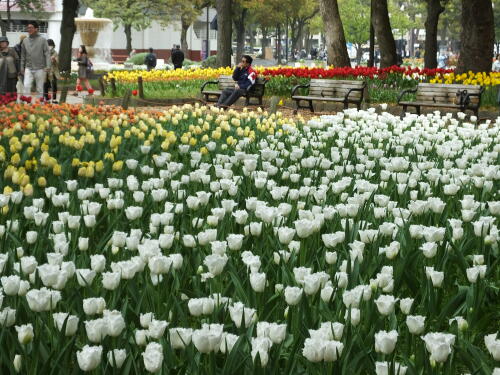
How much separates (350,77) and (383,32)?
4736mm

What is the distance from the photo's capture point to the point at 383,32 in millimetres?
24109

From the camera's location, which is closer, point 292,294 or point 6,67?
point 292,294

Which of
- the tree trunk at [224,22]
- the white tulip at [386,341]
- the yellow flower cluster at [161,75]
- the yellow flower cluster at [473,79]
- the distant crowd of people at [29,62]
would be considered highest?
the tree trunk at [224,22]

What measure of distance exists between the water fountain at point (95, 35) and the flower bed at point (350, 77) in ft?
56.5

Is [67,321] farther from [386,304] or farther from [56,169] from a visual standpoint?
[56,169]

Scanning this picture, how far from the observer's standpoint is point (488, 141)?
8.87m

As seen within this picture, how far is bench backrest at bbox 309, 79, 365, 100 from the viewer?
1731cm

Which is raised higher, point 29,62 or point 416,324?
point 29,62

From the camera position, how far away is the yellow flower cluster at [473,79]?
16828mm

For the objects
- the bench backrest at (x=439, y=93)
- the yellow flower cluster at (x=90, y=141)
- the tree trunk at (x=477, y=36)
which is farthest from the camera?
the tree trunk at (x=477, y=36)

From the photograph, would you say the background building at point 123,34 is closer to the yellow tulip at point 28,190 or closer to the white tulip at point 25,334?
the yellow tulip at point 28,190

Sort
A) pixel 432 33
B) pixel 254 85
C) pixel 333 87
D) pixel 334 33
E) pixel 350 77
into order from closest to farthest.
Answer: pixel 333 87 → pixel 254 85 → pixel 350 77 → pixel 334 33 → pixel 432 33

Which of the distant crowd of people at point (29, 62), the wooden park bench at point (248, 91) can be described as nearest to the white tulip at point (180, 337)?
the distant crowd of people at point (29, 62)

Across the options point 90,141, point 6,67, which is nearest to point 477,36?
point 6,67
